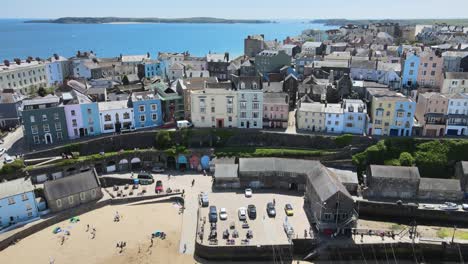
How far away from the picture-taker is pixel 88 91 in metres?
72.4

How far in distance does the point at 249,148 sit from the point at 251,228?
67.9 ft

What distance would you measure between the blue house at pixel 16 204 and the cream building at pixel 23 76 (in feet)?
158

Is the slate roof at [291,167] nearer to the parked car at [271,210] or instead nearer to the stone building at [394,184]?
the parked car at [271,210]

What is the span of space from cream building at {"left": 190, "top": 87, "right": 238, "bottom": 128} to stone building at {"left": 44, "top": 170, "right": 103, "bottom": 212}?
70.8ft

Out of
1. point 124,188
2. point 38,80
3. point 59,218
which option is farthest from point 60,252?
point 38,80

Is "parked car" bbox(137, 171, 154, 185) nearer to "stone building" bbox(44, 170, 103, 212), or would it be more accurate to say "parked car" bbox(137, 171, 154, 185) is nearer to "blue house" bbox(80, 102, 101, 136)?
"stone building" bbox(44, 170, 103, 212)

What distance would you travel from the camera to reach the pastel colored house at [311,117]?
63.0 meters

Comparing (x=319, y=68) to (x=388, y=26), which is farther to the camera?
(x=388, y=26)

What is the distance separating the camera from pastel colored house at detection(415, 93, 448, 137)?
60128 millimetres

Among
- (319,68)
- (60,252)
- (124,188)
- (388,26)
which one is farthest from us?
(388,26)

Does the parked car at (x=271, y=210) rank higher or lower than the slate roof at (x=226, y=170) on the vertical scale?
lower

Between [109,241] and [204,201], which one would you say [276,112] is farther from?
[109,241]

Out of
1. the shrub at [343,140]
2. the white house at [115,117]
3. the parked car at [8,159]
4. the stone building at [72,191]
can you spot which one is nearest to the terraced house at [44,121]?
the parked car at [8,159]

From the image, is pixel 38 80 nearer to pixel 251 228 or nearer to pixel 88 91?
pixel 88 91
